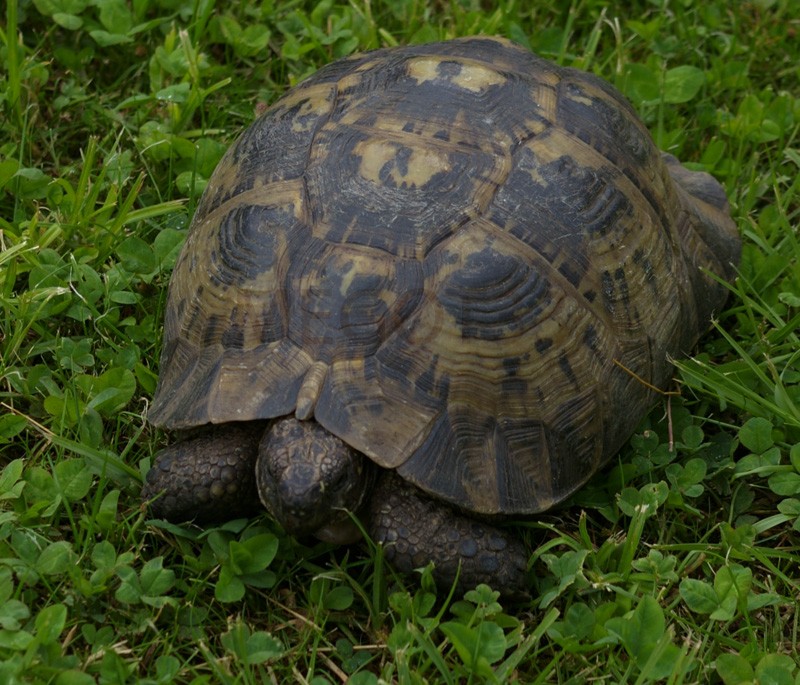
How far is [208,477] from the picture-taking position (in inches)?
122

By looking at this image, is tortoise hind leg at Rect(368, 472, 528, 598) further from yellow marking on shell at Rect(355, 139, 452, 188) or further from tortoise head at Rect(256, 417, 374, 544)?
yellow marking on shell at Rect(355, 139, 452, 188)

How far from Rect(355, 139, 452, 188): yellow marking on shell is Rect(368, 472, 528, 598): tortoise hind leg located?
816mm

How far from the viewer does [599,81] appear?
12.5 ft

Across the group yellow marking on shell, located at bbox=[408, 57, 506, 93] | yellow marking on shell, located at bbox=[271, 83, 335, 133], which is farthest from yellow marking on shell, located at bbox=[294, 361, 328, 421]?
yellow marking on shell, located at bbox=[408, 57, 506, 93]

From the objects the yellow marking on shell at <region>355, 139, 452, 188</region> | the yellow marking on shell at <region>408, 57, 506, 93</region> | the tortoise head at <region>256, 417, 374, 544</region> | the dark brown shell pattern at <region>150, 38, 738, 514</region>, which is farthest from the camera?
the yellow marking on shell at <region>408, 57, 506, 93</region>

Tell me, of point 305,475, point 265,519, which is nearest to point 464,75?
point 305,475

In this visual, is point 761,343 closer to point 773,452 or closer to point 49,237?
point 773,452

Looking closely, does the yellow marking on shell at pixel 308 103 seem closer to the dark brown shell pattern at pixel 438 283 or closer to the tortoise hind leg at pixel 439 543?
the dark brown shell pattern at pixel 438 283

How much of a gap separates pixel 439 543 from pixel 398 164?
1.04 metres

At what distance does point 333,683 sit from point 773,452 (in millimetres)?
1502

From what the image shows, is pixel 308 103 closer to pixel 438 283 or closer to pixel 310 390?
pixel 438 283

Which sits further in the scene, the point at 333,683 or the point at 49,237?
the point at 49,237

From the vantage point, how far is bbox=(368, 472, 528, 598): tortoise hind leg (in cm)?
304

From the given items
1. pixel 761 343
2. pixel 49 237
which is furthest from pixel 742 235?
pixel 49 237
